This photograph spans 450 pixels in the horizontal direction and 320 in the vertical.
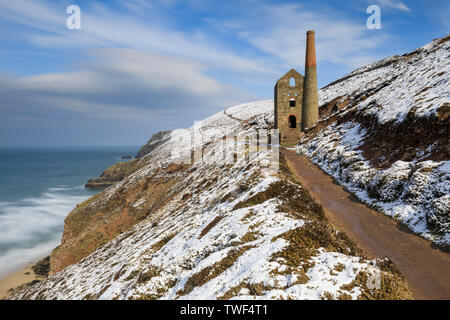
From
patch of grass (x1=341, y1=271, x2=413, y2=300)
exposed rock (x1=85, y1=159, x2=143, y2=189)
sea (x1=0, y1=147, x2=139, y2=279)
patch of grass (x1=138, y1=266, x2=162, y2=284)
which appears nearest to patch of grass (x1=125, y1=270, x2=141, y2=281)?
patch of grass (x1=138, y1=266, x2=162, y2=284)

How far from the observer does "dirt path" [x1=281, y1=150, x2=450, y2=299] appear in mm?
8445

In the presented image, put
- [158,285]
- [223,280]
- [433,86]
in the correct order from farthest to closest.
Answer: [433,86] < [158,285] < [223,280]

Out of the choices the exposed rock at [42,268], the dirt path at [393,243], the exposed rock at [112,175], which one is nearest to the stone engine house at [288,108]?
the dirt path at [393,243]

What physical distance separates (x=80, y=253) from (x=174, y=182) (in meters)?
19.9

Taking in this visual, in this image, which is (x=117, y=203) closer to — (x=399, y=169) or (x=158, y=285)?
(x=158, y=285)

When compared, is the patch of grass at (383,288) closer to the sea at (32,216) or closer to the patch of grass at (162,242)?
the patch of grass at (162,242)

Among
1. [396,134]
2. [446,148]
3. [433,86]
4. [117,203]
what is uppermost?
[433,86]

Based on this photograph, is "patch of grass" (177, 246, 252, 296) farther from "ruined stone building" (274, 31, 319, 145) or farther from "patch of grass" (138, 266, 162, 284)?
"ruined stone building" (274, 31, 319, 145)

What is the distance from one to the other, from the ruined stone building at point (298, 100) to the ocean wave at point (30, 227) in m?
54.9

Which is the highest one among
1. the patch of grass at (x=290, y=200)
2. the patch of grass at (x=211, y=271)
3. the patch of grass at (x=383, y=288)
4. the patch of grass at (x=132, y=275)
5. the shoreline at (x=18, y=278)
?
the patch of grass at (x=290, y=200)

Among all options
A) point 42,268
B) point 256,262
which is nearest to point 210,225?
point 256,262

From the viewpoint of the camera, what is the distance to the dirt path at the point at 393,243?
845 centimetres

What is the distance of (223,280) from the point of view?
841 cm
